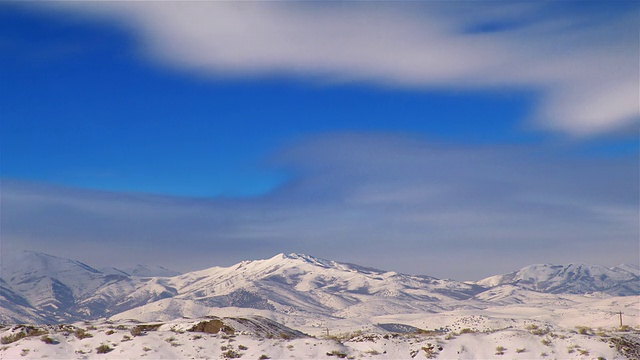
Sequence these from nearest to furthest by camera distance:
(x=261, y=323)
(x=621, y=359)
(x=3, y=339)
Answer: (x=621, y=359), (x=3, y=339), (x=261, y=323)

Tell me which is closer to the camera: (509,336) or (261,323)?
(509,336)

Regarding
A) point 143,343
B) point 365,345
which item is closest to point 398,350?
point 365,345

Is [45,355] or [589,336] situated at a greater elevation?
[589,336]

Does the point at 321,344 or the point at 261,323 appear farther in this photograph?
the point at 261,323

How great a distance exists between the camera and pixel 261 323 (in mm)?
50750

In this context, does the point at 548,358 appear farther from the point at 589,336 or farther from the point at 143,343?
the point at 143,343

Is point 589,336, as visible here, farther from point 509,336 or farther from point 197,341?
point 197,341

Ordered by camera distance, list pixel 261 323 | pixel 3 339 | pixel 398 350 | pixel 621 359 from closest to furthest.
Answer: pixel 621 359
pixel 398 350
pixel 3 339
pixel 261 323

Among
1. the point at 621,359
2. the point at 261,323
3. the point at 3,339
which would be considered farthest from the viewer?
the point at 261,323

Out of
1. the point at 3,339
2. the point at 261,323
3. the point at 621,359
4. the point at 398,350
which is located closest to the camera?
the point at 621,359

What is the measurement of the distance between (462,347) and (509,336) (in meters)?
3.27

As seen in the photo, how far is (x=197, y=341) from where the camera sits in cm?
4159

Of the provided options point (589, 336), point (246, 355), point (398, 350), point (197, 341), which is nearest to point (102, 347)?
point (197, 341)

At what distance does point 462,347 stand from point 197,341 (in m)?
17.0
